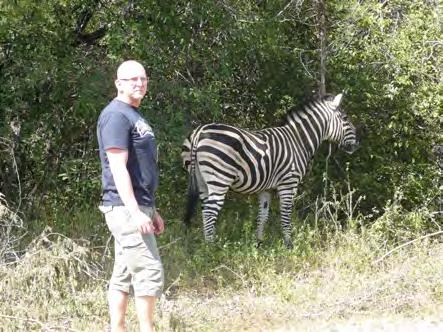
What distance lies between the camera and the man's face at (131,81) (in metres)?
4.96

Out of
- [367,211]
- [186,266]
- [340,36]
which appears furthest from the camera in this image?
[367,211]

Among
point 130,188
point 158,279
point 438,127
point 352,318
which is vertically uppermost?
point 438,127

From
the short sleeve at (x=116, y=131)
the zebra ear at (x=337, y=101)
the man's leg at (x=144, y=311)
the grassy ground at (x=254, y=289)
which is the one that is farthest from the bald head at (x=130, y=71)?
the zebra ear at (x=337, y=101)

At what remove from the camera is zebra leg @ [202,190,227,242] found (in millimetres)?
8719

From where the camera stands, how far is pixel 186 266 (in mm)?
7629

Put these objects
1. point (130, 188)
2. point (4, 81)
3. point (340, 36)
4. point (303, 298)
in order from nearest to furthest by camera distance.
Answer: point (130, 188)
point (303, 298)
point (4, 81)
point (340, 36)

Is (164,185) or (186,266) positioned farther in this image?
(164,185)

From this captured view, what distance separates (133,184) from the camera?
4949mm

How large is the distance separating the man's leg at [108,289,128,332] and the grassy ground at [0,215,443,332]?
697 mm

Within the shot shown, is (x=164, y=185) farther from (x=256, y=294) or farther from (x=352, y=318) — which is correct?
(x=352, y=318)

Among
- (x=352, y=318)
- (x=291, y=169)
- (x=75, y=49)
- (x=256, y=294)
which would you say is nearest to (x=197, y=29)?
(x=75, y=49)

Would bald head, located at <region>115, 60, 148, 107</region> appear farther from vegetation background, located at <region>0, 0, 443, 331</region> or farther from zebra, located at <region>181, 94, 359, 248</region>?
zebra, located at <region>181, 94, 359, 248</region>

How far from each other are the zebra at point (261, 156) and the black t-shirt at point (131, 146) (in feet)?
12.2

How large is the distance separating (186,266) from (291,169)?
235 cm
